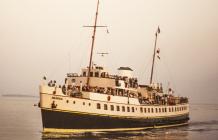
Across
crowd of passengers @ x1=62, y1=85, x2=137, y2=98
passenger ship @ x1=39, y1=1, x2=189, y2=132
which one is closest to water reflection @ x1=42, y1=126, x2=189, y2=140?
passenger ship @ x1=39, y1=1, x2=189, y2=132

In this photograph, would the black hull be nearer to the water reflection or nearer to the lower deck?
the lower deck

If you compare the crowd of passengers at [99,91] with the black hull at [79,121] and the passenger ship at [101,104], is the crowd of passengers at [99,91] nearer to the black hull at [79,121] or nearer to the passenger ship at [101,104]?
the passenger ship at [101,104]

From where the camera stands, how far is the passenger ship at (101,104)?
38188 millimetres

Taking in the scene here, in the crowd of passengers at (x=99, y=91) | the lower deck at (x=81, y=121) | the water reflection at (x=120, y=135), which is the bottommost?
the water reflection at (x=120, y=135)

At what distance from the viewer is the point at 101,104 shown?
40.9m

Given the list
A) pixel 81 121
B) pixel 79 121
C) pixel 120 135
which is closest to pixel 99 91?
pixel 81 121

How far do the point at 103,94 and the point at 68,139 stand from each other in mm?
6577

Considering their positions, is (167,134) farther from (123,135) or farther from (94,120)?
(94,120)

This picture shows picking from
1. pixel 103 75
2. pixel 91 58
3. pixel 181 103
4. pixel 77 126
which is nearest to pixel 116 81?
pixel 103 75

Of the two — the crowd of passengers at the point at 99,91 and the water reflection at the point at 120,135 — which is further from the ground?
the crowd of passengers at the point at 99,91

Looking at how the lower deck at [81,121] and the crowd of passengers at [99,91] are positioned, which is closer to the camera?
the lower deck at [81,121]

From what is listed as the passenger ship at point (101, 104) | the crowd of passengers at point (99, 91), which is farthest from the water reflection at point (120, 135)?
the crowd of passengers at point (99, 91)

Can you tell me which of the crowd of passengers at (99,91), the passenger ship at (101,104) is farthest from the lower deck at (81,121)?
the crowd of passengers at (99,91)

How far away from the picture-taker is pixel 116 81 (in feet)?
150
